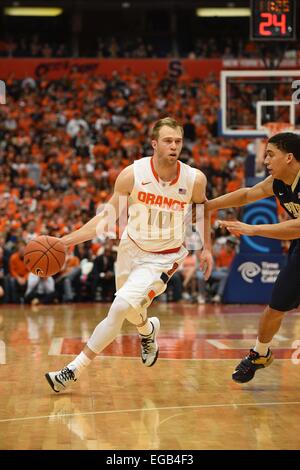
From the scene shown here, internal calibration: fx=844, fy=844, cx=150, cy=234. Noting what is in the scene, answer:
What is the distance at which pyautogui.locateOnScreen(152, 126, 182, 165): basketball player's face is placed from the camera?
301 inches

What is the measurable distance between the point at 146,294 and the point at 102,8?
29749 mm

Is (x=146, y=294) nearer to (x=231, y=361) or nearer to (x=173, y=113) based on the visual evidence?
(x=231, y=361)

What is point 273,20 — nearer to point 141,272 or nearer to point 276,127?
point 276,127

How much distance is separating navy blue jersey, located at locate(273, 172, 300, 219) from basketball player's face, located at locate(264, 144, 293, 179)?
5.3 inches

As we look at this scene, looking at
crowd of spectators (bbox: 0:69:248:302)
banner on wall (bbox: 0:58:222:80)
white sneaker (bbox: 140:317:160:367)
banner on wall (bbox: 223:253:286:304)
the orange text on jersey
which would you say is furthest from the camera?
banner on wall (bbox: 0:58:222:80)

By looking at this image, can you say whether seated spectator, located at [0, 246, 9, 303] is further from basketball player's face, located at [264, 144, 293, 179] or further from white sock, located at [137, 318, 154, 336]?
basketball player's face, located at [264, 144, 293, 179]

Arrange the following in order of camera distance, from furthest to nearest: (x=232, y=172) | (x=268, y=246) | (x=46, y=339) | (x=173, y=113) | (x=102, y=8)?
(x=102, y=8) < (x=173, y=113) < (x=232, y=172) < (x=268, y=246) < (x=46, y=339)

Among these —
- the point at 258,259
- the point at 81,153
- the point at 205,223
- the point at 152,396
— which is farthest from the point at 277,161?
the point at 81,153

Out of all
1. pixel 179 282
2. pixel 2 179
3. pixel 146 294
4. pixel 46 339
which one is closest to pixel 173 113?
pixel 2 179

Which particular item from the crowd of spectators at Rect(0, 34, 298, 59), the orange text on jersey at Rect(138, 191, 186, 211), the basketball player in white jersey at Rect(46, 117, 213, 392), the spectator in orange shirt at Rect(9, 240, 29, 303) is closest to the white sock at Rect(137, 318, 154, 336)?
the basketball player in white jersey at Rect(46, 117, 213, 392)

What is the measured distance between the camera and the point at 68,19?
36.2 m

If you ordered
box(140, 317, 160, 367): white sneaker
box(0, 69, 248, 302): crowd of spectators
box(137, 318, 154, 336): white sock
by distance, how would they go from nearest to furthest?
box(137, 318, 154, 336): white sock
box(140, 317, 160, 367): white sneaker
box(0, 69, 248, 302): crowd of spectators

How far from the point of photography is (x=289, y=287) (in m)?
7.61

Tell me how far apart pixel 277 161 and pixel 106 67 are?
84.3 feet
